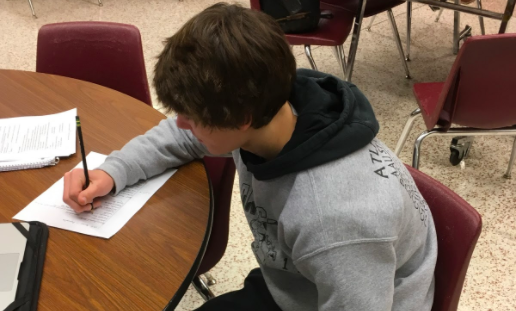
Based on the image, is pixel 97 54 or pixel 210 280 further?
pixel 210 280

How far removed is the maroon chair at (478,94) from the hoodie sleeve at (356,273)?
0.86m

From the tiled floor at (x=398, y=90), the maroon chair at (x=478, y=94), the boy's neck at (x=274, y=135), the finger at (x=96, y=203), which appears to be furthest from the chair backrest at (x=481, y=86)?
the finger at (x=96, y=203)

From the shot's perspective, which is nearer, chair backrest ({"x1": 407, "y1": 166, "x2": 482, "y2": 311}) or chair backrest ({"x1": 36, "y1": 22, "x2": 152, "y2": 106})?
chair backrest ({"x1": 407, "y1": 166, "x2": 482, "y2": 311})

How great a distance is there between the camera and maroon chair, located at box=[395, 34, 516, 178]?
52.0 inches

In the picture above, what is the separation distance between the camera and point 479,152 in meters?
2.17

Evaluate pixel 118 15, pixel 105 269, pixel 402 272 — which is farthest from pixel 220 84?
pixel 118 15

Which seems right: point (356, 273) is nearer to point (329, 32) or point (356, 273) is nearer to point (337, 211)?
point (337, 211)

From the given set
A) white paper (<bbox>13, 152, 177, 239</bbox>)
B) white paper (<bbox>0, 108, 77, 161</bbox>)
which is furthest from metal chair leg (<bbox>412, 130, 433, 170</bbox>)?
white paper (<bbox>0, 108, 77, 161</bbox>)

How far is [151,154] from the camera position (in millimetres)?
952

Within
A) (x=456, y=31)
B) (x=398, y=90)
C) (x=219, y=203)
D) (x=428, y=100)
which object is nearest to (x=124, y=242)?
(x=219, y=203)

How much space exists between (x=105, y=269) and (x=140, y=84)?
81 centimetres

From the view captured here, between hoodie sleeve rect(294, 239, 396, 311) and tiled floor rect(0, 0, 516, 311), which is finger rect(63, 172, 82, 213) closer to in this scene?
tiled floor rect(0, 0, 516, 311)

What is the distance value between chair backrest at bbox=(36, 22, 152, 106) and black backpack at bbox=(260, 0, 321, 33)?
78 cm

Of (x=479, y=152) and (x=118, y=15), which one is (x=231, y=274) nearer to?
(x=479, y=152)
